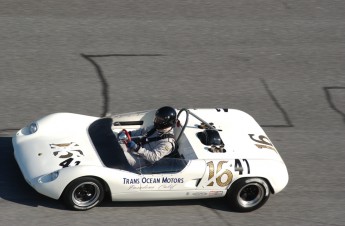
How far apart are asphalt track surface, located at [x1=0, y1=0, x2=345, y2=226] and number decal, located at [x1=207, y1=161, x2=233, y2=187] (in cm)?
42

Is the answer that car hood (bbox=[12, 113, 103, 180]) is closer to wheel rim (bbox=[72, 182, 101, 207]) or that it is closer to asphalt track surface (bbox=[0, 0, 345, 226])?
wheel rim (bbox=[72, 182, 101, 207])

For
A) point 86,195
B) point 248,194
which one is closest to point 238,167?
point 248,194

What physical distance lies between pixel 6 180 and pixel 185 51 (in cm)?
505

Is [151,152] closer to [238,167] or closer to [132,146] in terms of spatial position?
[132,146]

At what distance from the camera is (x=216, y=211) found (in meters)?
9.05

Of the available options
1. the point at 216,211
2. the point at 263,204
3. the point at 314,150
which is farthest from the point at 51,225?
the point at 314,150

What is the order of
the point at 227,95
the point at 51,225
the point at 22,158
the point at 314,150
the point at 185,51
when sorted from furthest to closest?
the point at 185,51 → the point at 227,95 → the point at 314,150 → the point at 22,158 → the point at 51,225

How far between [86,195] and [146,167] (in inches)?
30.8

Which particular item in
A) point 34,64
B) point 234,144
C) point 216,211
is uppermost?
point 34,64

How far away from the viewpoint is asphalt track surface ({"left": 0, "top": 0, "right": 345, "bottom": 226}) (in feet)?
29.7

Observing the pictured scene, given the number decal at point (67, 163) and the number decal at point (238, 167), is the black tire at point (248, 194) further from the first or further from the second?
the number decal at point (67, 163)

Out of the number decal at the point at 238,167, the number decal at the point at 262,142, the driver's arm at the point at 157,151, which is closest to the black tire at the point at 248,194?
the number decal at the point at 238,167

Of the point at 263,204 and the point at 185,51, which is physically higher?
the point at 185,51

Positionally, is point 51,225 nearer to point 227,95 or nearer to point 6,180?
point 6,180
